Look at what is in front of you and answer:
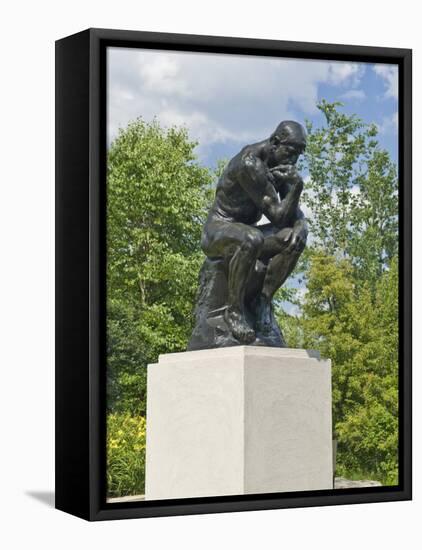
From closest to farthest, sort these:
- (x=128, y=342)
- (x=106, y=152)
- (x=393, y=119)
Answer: (x=106, y=152), (x=128, y=342), (x=393, y=119)

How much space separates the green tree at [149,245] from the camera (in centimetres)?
1514

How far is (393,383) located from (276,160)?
269cm

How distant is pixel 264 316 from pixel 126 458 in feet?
5.57

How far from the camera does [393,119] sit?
53.0 ft

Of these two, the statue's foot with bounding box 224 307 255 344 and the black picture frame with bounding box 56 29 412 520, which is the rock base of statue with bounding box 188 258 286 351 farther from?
the black picture frame with bounding box 56 29 412 520

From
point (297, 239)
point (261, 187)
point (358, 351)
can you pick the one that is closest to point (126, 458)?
point (297, 239)

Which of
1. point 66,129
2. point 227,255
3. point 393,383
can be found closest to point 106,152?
point 66,129

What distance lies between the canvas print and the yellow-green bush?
1 centimetres

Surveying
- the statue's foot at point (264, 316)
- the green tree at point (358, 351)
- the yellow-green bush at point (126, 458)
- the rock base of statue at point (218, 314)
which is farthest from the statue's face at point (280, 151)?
the yellow-green bush at point (126, 458)

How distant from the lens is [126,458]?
15.4m

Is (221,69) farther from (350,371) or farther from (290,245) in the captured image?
(350,371)

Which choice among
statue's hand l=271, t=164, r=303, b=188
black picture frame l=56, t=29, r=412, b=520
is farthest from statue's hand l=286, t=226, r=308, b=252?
black picture frame l=56, t=29, r=412, b=520

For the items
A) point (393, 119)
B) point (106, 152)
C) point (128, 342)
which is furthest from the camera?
point (393, 119)

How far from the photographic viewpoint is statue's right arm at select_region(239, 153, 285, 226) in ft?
50.2
